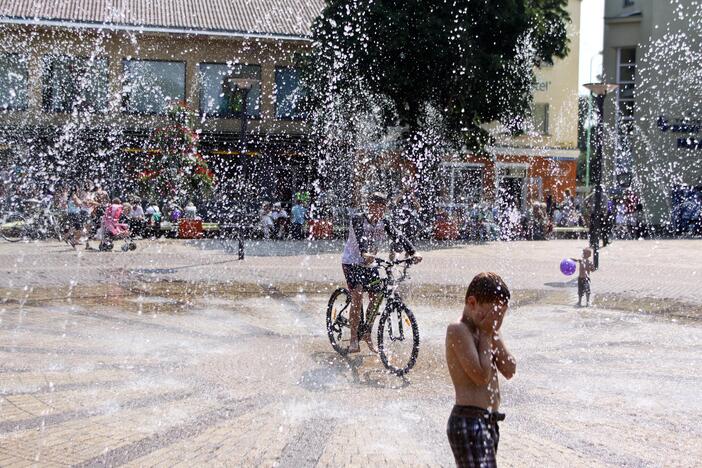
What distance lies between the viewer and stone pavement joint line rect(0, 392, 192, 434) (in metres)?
5.34

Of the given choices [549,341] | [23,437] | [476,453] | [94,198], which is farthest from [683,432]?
[94,198]

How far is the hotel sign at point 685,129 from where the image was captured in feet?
126

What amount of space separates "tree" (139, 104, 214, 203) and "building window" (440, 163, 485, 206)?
12.5 m

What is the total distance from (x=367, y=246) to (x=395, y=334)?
873 mm

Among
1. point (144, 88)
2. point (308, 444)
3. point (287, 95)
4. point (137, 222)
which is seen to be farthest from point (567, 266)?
point (144, 88)

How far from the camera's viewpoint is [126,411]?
19.0ft

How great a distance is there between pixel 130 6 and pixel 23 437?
32440mm

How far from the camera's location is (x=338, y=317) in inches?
321

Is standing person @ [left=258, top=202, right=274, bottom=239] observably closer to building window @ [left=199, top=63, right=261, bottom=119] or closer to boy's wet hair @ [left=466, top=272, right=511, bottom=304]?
building window @ [left=199, top=63, right=261, bottom=119]

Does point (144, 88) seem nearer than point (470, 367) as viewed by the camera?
No

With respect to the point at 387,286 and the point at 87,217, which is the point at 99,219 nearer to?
the point at 87,217

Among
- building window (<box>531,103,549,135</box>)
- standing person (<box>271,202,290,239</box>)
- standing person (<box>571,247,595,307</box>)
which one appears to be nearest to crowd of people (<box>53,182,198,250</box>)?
standing person (<box>271,202,290,239</box>)

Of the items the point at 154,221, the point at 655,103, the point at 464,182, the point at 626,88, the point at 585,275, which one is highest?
the point at 626,88

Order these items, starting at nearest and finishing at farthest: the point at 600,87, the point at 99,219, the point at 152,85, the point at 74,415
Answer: the point at 74,415, the point at 600,87, the point at 99,219, the point at 152,85
